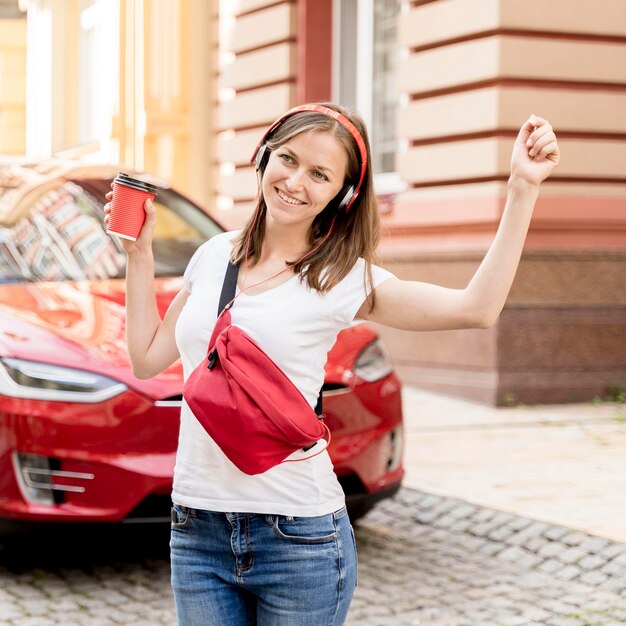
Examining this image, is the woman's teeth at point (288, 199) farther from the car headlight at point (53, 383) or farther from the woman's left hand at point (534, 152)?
the car headlight at point (53, 383)

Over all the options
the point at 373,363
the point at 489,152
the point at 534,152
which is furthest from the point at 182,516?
the point at 489,152

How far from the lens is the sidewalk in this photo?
5.87 metres

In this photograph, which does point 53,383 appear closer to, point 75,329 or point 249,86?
point 75,329

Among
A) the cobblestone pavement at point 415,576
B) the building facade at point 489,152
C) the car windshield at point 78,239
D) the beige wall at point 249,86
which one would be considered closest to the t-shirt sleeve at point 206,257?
the cobblestone pavement at point 415,576

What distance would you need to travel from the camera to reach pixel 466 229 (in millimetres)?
9367

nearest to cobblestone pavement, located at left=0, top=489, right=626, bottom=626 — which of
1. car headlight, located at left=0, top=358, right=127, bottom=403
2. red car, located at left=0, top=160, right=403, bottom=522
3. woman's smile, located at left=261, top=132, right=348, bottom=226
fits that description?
red car, located at left=0, top=160, right=403, bottom=522

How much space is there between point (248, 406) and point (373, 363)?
2933mm

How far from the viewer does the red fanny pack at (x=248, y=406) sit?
2287mm

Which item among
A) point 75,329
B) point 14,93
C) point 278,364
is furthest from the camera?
point 14,93

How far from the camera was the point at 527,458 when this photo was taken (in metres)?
7.05

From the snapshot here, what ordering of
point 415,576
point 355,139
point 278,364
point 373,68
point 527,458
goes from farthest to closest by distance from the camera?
point 373,68
point 527,458
point 415,576
point 355,139
point 278,364

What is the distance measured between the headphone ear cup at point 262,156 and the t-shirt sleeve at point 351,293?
0.31 m

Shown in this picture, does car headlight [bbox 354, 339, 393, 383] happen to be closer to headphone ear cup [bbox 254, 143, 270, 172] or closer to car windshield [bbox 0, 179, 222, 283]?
car windshield [bbox 0, 179, 222, 283]

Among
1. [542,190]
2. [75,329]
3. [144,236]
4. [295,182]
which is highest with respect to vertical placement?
[542,190]
